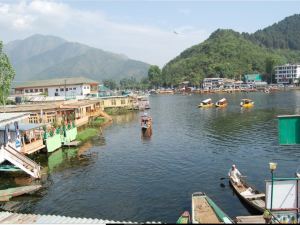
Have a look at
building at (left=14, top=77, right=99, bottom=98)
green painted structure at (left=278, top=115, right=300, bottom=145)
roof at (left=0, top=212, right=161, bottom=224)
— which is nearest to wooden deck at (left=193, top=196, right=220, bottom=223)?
roof at (left=0, top=212, right=161, bottom=224)

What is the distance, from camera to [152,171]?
37375 mm

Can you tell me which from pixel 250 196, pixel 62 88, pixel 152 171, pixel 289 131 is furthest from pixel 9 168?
pixel 62 88

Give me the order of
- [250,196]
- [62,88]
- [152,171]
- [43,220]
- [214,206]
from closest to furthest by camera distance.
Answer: [43,220], [214,206], [250,196], [152,171], [62,88]

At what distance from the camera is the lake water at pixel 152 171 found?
28000 mm

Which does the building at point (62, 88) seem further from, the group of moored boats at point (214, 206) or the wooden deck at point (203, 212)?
the wooden deck at point (203, 212)

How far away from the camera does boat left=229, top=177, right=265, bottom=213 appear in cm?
2595

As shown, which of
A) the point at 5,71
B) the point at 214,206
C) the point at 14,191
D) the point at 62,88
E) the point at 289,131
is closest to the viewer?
the point at 289,131

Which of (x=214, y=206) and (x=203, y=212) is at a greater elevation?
(x=214, y=206)

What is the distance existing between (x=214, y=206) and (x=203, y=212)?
2.87 feet

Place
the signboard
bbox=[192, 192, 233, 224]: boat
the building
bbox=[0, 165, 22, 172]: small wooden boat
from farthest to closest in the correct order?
the building < bbox=[0, 165, 22, 172]: small wooden boat < bbox=[192, 192, 233, 224]: boat < the signboard

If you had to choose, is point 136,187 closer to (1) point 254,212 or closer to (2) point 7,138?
(1) point 254,212

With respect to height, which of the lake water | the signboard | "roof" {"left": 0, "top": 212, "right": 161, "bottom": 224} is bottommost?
the lake water

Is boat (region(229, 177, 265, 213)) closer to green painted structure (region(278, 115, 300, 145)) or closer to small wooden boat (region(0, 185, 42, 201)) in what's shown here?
green painted structure (region(278, 115, 300, 145))

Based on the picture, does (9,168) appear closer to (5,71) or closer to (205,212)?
(205,212)
